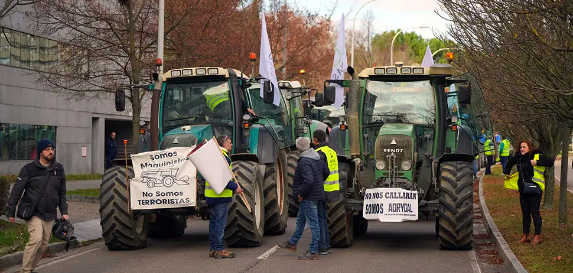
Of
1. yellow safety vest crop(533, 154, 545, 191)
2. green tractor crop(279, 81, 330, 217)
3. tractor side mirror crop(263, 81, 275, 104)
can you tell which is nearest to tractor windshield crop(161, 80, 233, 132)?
tractor side mirror crop(263, 81, 275, 104)

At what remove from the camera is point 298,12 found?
38.4m

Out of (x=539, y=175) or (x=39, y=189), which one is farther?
(x=539, y=175)

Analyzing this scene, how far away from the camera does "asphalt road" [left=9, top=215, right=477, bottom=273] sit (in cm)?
1162

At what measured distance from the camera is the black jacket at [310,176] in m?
12.5

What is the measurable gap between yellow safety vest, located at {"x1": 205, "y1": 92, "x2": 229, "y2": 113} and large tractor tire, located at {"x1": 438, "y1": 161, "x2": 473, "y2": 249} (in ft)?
13.1

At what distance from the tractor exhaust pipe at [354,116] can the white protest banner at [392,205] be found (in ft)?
4.57

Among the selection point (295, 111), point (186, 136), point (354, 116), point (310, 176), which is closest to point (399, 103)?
point (354, 116)

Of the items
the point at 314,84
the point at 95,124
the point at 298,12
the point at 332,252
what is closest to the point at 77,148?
the point at 95,124

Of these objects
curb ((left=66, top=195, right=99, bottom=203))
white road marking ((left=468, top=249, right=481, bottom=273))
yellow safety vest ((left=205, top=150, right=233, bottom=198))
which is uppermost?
yellow safety vest ((left=205, top=150, right=233, bottom=198))

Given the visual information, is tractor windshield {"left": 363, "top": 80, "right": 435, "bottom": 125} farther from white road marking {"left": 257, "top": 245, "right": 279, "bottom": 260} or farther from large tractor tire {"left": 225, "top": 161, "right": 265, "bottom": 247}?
white road marking {"left": 257, "top": 245, "right": 279, "bottom": 260}

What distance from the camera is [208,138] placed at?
14594mm

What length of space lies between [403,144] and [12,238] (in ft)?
20.4

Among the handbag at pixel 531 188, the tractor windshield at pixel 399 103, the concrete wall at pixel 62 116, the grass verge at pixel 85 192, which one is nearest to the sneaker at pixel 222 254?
the tractor windshield at pixel 399 103

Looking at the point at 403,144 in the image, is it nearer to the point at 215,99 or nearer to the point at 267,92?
the point at 267,92
